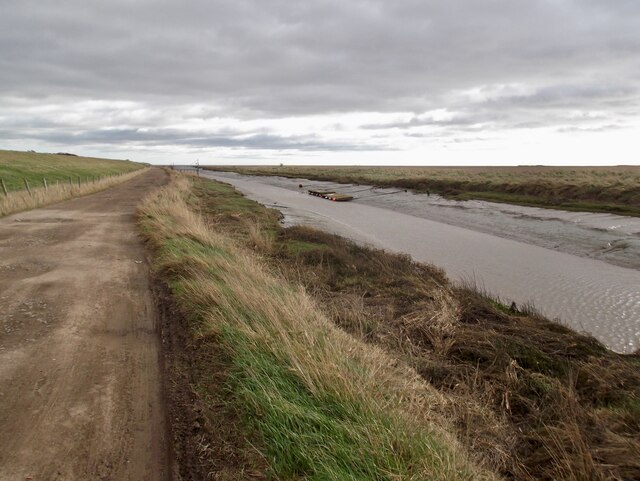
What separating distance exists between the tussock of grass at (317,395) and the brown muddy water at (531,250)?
6.37 metres

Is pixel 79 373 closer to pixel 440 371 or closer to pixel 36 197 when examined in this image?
pixel 440 371

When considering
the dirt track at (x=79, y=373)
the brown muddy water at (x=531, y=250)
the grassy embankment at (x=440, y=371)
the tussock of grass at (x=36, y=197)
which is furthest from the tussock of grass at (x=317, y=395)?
the tussock of grass at (x=36, y=197)

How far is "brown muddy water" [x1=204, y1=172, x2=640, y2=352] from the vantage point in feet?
35.6

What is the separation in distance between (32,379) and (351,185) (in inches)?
2297

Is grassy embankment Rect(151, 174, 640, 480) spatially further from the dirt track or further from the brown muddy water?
the brown muddy water

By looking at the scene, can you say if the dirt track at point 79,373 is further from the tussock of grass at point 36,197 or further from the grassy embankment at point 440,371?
the tussock of grass at point 36,197

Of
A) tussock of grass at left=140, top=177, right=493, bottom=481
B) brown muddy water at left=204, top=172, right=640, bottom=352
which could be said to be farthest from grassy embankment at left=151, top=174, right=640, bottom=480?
brown muddy water at left=204, top=172, right=640, bottom=352

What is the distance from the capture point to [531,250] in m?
18.7

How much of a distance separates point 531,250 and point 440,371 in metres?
14.7

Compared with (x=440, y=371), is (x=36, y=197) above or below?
above

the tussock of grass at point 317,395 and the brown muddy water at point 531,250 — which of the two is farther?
the brown muddy water at point 531,250

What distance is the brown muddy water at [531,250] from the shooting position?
10852 millimetres

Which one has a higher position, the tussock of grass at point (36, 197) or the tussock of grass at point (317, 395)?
the tussock of grass at point (36, 197)

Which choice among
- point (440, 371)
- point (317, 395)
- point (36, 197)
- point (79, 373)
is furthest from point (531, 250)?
point (36, 197)
